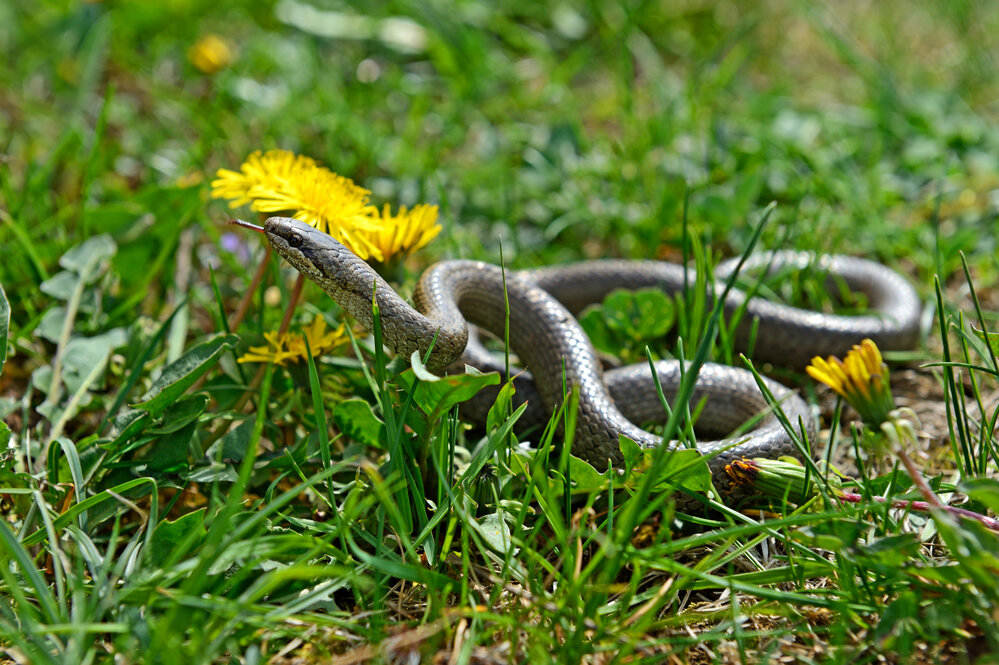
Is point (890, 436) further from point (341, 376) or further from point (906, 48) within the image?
point (906, 48)

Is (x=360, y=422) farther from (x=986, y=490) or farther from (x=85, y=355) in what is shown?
(x=986, y=490)

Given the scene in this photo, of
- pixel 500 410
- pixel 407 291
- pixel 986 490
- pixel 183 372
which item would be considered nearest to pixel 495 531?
pixel 500 410

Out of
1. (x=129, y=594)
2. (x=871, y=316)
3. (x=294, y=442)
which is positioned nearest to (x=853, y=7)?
(x=871, y=316)

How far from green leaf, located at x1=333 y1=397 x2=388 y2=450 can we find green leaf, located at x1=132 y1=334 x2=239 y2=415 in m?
0.49

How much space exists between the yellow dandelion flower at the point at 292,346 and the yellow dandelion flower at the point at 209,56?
3642 millimetres

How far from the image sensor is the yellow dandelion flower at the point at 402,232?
3352mm

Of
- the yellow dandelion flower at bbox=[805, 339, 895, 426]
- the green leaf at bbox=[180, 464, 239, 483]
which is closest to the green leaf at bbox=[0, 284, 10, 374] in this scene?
the green leaf at bbox=[180, 464, 239, 483]

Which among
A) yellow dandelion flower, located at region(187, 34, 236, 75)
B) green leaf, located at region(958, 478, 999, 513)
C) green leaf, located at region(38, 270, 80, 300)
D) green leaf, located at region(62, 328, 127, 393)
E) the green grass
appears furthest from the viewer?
yellow dandelion flower, located at region(187, 34, 236, 75)

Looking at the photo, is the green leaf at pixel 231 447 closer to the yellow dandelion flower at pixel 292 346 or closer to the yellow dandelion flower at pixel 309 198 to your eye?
the yellow dandelion flower at pixel 292 346

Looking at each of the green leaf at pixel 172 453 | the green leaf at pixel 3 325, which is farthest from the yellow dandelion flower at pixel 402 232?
the green leaf at pixel 3 325

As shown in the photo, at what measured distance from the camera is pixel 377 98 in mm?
6230

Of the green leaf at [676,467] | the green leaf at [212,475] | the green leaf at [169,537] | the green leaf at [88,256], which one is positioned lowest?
the green leaf at [169,537]

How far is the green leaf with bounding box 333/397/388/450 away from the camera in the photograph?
302 cm

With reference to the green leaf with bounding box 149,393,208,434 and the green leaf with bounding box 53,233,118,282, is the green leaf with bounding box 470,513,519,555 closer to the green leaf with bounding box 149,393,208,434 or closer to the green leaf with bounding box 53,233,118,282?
the green leaf with bounding box 149,393,208,434
